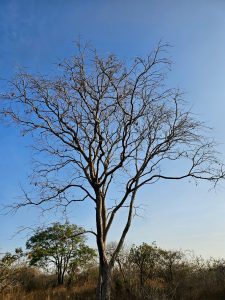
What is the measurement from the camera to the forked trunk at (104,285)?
9461mm

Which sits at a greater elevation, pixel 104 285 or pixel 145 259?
pixel 145 259

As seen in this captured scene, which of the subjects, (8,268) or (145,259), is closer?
(8,268)

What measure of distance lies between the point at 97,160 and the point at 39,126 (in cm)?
218

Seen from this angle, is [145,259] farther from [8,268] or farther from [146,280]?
[8,268]

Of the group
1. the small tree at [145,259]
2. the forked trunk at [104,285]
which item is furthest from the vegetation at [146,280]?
the forked trunk at [104,285]

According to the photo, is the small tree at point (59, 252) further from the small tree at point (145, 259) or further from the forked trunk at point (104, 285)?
the forked trunk at point (104, 285)

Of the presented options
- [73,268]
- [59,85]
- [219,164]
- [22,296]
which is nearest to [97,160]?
[59,85]

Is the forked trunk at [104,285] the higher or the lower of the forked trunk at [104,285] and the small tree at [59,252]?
the lower

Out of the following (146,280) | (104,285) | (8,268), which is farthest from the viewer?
(146,280)

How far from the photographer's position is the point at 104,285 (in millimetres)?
9500

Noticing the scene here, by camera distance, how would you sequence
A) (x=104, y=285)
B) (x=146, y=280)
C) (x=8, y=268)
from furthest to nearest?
(x=146, y=280) → (x=8, y=268) → (x=104, y=285)

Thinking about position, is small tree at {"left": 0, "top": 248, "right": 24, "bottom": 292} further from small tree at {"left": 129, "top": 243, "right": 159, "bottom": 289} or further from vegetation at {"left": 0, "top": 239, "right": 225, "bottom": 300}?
small tree at {"left": 129, "top": 243, "right": 159, "bottom": 289}

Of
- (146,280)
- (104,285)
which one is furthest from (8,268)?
(146,280)

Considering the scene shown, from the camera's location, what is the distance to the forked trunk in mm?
9461
